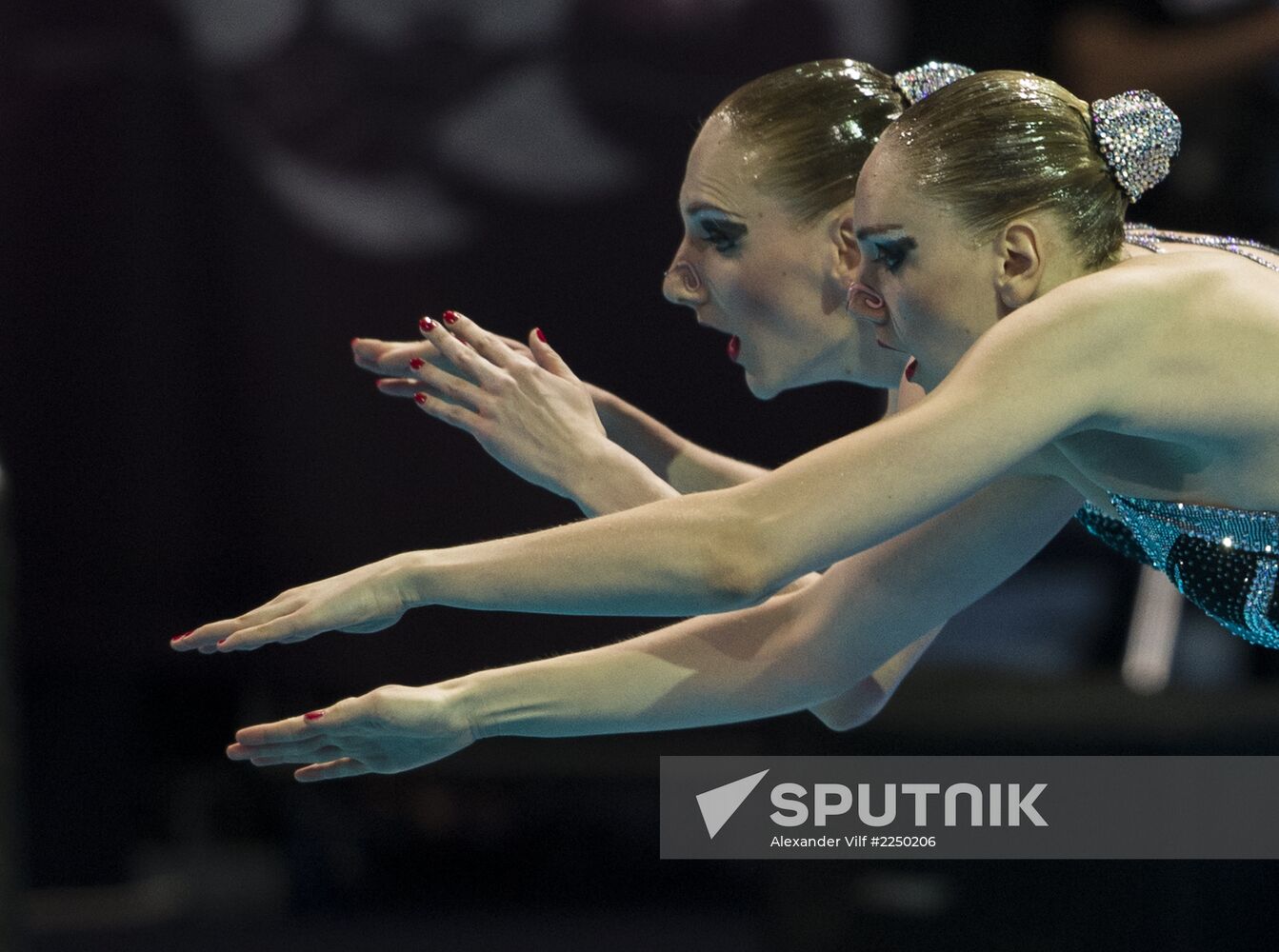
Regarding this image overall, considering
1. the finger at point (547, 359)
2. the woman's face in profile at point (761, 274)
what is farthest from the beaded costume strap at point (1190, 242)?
the finger at point (547, 359)

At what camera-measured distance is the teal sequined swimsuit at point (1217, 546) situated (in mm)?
1562

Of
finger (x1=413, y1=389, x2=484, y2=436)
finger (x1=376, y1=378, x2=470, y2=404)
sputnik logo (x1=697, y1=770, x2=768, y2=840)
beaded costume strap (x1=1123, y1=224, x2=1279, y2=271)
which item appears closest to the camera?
beaded costume strap (x1=1123, y1=224, x2=1279, y2=271)

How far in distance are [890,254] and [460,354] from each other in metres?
0.41

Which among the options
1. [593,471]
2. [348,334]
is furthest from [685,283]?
[348,334]

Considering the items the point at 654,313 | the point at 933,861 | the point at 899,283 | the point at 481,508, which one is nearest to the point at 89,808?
the point at 481,508

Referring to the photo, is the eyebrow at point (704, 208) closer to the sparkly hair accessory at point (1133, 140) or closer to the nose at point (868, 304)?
the nose at point (868, 304)

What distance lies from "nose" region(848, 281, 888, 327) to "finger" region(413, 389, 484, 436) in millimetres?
358

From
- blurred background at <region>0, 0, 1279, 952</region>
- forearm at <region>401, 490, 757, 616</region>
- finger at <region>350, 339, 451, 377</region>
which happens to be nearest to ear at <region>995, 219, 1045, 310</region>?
forearm at <region>401, 490, 757, 616</region>

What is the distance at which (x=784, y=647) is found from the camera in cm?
182

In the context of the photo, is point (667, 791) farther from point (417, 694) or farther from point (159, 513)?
point (159, 513)

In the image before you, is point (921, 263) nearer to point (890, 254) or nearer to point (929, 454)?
point (890, 254)

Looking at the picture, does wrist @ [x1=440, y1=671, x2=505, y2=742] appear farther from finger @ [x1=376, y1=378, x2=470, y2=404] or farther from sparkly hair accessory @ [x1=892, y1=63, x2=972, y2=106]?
sparkly hair accessory @ [x1=892, y1=63, x2=972, y2=106]

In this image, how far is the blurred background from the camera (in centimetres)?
344

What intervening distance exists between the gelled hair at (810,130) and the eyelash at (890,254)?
0.86 ft
